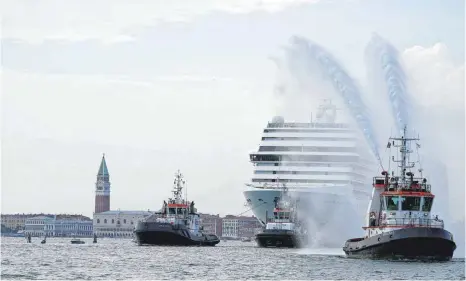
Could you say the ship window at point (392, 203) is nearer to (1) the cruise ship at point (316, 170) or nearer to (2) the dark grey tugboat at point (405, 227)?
(2) the dark grey tugboat at point (405, 227)

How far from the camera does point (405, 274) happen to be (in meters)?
52.7

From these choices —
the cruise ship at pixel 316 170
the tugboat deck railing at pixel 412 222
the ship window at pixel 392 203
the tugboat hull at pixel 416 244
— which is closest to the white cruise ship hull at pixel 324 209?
the cruise ship at pixel 316 170

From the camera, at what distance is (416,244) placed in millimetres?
60156

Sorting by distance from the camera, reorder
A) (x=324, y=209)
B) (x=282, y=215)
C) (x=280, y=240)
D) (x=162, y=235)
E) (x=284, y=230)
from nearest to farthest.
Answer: (x=280, y=240) < (x=284, y=230) < (x=324, y=209) < (x=282, y=215) < (x=162, y=235)

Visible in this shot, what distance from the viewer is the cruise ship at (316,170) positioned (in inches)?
3917

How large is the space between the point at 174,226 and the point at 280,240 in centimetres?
1255

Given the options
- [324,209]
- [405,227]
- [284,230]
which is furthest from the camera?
[324,209]

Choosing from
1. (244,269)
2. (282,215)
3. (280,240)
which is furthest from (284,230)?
(244,269)

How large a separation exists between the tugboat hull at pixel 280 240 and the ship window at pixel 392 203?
36.5 meters

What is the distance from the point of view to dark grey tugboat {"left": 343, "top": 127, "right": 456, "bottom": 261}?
60.2m

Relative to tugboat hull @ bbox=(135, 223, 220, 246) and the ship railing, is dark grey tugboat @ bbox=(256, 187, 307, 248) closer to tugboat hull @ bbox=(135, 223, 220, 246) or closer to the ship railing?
tugboat hull @ bbox=(135, 223, 220, 246)

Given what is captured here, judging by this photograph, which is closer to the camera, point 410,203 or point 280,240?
point 410,203

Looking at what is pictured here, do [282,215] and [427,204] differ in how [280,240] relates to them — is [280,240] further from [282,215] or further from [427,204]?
[427,204]

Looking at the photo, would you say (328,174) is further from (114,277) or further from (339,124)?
(114,277)
